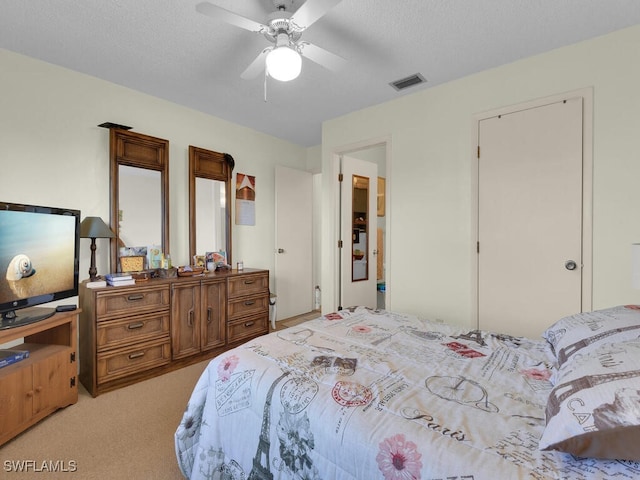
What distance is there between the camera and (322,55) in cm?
187

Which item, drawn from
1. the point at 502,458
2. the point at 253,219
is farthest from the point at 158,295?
the point at 502,458

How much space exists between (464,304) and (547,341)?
4.06 ft

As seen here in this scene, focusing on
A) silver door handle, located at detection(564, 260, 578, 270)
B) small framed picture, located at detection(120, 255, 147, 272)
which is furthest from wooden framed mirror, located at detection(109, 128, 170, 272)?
silver door handle, located at detection(564, 260, 578, 270)

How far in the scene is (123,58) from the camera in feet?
7.64

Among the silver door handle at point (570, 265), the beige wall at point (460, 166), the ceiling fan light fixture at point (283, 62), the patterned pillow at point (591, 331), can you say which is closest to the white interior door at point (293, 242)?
the beige wall at point (460, 166)

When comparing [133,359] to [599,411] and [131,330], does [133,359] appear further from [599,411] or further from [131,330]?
[599,411]

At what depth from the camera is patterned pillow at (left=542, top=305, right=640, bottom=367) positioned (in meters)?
1.10

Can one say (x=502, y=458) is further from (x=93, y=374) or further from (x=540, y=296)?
(x=93, y=374)

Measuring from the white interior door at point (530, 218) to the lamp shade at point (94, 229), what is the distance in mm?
3130

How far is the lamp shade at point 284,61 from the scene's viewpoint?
1636 millimetres

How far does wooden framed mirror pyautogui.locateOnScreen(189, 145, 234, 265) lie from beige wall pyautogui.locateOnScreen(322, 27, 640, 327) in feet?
3.87

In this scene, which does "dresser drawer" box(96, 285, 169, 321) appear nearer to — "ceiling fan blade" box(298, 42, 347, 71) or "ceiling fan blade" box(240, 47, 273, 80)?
"ceiling fan blade" box(240, 47, 273, 80)

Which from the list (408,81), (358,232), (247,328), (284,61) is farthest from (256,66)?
(358,232)

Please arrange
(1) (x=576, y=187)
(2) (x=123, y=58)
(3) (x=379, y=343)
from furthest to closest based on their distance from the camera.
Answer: (2) (x=123, y=58)
(1) (x=576, y=187)
(3) (x=379, y=343)
